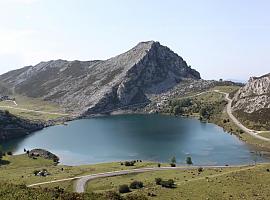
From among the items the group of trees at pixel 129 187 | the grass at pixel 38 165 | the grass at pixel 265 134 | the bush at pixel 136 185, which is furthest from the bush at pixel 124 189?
the grass at pixel 265 134

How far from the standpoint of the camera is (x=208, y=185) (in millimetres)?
85688

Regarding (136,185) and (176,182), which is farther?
(176,182)

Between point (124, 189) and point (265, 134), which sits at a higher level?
point (265, 134)

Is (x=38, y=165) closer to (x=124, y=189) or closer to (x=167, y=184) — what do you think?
(x=124, y=189)

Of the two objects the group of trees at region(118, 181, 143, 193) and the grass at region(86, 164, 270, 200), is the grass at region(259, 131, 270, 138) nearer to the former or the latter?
the grass at region(86, 164, 270, 200)

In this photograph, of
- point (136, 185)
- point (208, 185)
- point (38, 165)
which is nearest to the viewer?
point (208, 185)

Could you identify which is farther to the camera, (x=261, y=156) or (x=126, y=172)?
(x=261, y=156)

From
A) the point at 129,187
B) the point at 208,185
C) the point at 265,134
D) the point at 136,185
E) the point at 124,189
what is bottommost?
the point at 129,187

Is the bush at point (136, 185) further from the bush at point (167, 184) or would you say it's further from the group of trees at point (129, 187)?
the bush at point (167, 184)

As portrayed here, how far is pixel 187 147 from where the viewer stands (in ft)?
593

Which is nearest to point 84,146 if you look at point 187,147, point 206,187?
point 187,147

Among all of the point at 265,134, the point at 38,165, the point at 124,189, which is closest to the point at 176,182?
the point at 124,189

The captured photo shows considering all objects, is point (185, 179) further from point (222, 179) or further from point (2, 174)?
point (2, 174)

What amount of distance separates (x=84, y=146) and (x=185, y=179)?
106 metres
